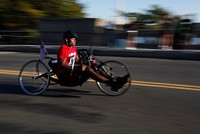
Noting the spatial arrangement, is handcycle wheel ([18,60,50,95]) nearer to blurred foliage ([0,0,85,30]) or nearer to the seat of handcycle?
the seat of handcycle

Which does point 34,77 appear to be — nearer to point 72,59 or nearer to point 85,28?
point 72,59

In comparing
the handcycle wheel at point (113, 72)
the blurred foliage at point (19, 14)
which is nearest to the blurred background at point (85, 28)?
the blurred foliage at point (19, 14)

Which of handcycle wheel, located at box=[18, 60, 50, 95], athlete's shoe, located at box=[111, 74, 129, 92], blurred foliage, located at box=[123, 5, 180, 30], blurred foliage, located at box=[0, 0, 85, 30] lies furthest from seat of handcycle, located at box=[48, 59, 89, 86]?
blurred foliage, located at box=[0, 0, 85, 30]

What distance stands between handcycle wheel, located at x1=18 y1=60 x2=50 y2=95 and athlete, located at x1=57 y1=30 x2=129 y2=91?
37 centimetres

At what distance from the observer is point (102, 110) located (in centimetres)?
736

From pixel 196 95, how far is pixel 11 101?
12.1 feet

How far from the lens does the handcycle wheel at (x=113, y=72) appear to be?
8430 mm

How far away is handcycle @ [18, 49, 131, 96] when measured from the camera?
27.7 ft

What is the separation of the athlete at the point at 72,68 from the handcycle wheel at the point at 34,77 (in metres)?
0.37

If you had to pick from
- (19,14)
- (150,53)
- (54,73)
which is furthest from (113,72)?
(19,14)

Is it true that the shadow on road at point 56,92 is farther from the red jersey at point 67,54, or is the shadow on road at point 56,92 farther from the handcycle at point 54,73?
the red jersey at point 67,54

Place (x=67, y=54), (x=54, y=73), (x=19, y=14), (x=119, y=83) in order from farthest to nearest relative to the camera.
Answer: (x=19, y=14) → (x=54, y=73) → (x=67, y=54) → (x=119, y=83)

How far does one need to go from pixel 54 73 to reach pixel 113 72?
3.94ft

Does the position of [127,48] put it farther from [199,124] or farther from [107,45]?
[199,124]
